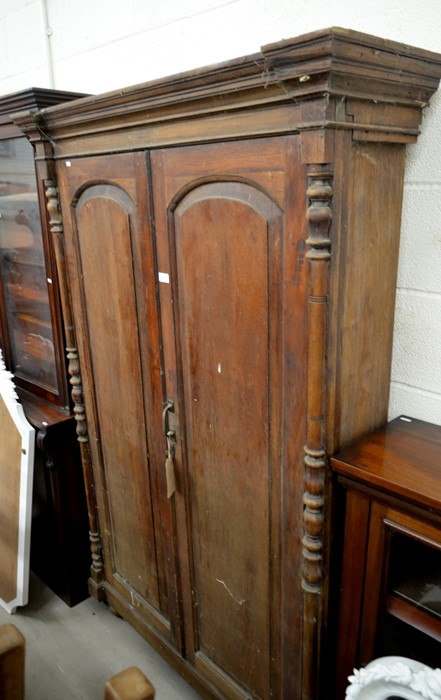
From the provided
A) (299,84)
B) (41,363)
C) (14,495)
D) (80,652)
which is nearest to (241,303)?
(299,84)

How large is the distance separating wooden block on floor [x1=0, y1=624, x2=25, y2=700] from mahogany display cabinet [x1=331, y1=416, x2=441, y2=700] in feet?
2.15

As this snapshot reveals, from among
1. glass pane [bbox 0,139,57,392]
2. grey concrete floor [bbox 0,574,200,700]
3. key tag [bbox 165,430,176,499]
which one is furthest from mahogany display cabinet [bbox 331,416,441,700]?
glass pane [bbox 0,139,57,392]

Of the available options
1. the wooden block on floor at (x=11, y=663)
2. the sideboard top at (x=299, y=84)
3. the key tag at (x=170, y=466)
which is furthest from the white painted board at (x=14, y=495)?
the sideboard top at (x=299, y=84)

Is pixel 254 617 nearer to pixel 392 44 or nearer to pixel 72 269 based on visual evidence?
pixel 72 269

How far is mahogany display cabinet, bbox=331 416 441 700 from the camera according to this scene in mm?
1025

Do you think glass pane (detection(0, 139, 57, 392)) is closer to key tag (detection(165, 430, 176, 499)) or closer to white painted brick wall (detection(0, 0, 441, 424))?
white painted brick wall (detection(0, 0, 441, 424))

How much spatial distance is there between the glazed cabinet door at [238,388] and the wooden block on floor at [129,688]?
495 millimetres

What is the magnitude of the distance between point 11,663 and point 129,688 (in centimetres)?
28

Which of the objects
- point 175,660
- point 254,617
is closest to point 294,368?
point 254,617

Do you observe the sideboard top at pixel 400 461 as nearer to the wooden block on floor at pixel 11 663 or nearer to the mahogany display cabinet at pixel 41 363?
the wooden block on floor at pixel 11 663

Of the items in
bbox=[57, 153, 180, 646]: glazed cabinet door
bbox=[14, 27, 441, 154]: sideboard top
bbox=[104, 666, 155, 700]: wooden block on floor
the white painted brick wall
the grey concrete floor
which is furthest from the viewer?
the grey concrete floor

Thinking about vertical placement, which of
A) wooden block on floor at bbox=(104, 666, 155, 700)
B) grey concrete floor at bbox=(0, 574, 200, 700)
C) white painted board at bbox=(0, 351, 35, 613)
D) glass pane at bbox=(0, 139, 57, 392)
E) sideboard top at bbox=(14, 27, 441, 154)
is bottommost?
grey concrete floor at bbox=(0, 574, 200, 700)

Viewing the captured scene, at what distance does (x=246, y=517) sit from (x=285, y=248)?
66 centimetres

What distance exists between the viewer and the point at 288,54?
833 millimetres
